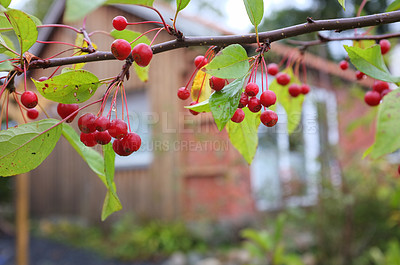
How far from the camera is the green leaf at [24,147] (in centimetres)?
56

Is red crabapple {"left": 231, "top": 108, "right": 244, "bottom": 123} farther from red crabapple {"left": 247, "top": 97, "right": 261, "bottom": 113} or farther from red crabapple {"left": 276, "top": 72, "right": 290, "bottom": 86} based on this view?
red crabapple {"left": 276, "top": 72, "right": 290, "bottom": 86}

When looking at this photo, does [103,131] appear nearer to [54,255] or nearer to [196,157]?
[196,157]

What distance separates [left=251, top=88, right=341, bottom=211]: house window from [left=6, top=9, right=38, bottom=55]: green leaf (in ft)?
11.2

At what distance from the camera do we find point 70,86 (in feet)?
1.93

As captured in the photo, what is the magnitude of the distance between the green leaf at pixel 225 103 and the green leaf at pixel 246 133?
0.52 ft

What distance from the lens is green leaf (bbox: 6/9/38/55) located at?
535 mm

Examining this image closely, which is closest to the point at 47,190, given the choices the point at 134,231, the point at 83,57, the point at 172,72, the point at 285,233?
the point at 134,231

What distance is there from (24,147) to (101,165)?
0.66 ft

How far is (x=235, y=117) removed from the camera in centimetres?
66

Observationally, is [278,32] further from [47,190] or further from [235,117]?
[47,190]

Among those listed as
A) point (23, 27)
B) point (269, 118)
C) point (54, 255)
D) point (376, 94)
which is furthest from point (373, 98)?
point (54, 255)

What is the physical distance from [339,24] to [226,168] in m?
4.71

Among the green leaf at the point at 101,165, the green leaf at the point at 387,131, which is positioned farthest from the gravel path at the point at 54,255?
the green leaf at the point at 387,131

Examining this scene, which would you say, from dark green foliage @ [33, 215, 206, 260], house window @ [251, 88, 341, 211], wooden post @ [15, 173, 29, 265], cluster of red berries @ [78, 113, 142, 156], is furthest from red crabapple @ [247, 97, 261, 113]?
dark green foliage @ [33, 215, 206, 260]
